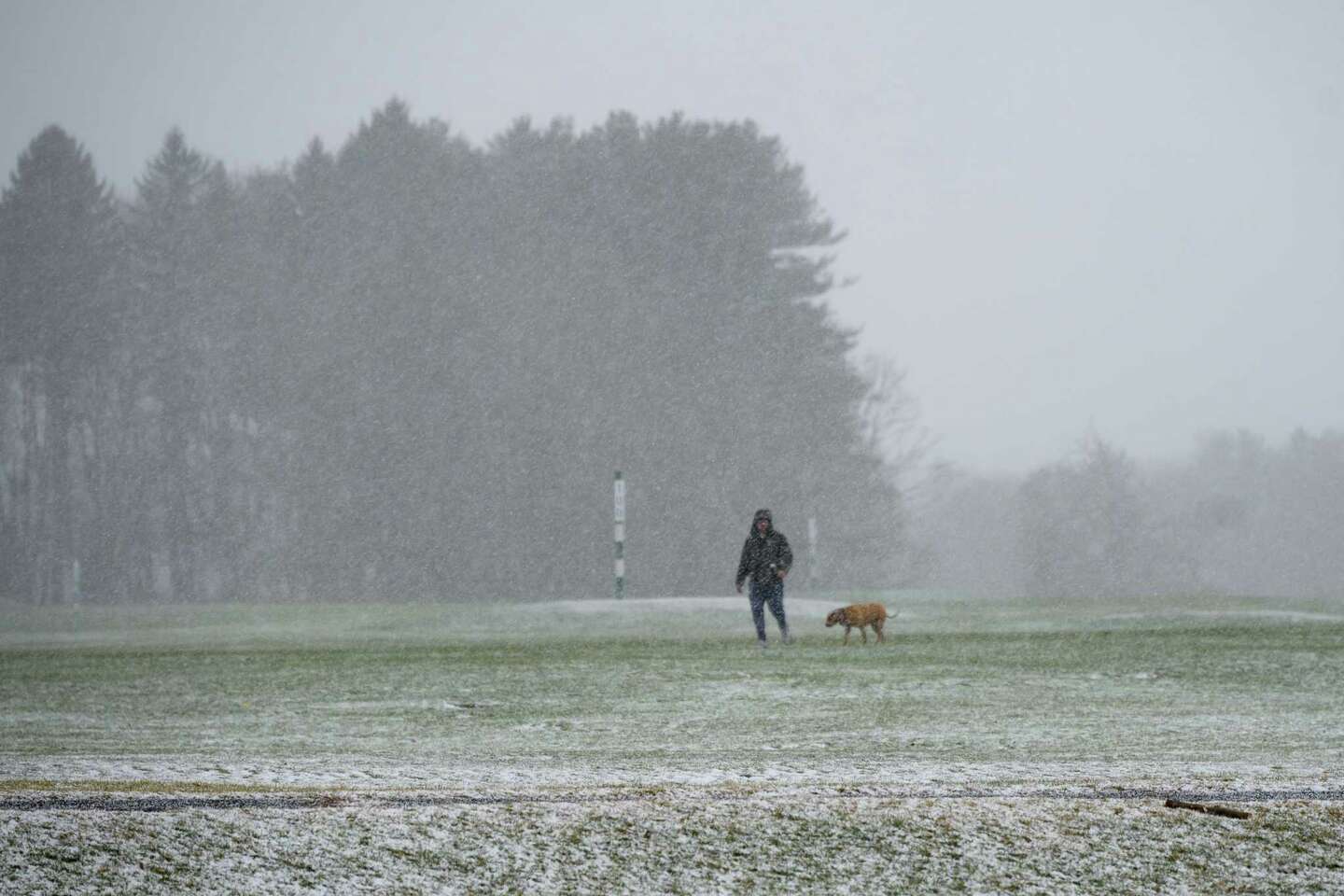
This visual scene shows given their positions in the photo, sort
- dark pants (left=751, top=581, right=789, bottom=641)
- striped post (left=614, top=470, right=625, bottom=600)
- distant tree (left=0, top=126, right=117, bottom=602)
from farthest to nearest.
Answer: distant tree (left=0, top=126, right=117, bottom=602) < striped post (left=614, top=470, right=625, bottom=600) < dark pants (left=751, top=581, right=789, bottom=641)

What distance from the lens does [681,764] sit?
907 centimetres

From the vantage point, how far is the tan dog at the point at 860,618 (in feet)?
70.7

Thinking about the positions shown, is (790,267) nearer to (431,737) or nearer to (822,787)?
(431,737)

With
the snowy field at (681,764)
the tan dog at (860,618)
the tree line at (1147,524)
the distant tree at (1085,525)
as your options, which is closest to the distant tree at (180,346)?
the tree line at (1147,524)

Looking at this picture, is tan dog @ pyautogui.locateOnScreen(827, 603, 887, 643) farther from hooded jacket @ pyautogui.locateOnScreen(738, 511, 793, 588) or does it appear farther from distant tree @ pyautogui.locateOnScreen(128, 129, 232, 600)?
distant tree @ pyautogui.locateOnScreen(128, 129, 232, 600)

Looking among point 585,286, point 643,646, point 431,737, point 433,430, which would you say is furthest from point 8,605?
point 431,737

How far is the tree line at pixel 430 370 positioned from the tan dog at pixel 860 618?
34.0m

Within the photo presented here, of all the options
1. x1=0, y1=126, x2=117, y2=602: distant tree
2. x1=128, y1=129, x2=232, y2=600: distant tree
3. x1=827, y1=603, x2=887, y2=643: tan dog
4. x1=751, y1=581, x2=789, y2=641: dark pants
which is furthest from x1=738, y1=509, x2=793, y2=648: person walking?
x1=0, y1=126, x2=117, y2=602: distant tree

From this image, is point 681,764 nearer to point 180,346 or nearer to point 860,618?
point 860,618

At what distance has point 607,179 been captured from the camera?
62.1 m

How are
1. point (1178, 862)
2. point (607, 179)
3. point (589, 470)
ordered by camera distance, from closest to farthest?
1. point (1178, 862)
2. point (589, 470)
3. point (607, 179)

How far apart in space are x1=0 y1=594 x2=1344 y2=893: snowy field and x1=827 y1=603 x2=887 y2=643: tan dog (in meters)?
0.31

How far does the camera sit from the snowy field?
210 inches

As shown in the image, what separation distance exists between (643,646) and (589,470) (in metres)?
36.6
